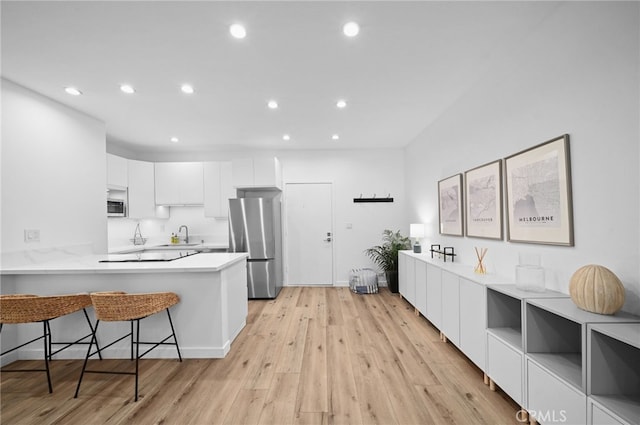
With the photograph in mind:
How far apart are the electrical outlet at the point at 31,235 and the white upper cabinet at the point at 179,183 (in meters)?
2.20

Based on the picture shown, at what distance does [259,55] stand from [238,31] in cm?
31

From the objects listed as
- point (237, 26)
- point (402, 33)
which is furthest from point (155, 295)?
point (402, 33)

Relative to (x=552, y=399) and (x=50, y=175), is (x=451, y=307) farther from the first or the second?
(x=50, y=175)

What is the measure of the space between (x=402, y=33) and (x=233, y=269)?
2.69m

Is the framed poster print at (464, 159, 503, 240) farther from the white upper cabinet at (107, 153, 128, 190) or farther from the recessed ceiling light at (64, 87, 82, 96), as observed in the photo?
the white upper cabinet at (107, 153, 128, 190)

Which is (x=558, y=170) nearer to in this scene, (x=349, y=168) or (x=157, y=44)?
(x=157, y=44)

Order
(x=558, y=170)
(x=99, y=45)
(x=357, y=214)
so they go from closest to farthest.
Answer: (x=558, y=170)
(x=99, y=45)
(x=357, y=214)

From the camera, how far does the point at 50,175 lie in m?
2.87

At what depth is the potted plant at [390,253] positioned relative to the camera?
4.67 metres

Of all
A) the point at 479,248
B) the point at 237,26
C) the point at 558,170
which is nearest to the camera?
the point at 558,170

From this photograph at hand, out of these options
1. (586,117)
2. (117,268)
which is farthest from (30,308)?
(586,117)

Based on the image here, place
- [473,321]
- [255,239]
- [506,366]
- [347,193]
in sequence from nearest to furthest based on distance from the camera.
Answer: [506,366] → [473,321] → [255,239] → [347,193]

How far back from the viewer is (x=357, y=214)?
5176mm

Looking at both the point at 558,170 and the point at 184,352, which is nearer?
the point at 558,170
